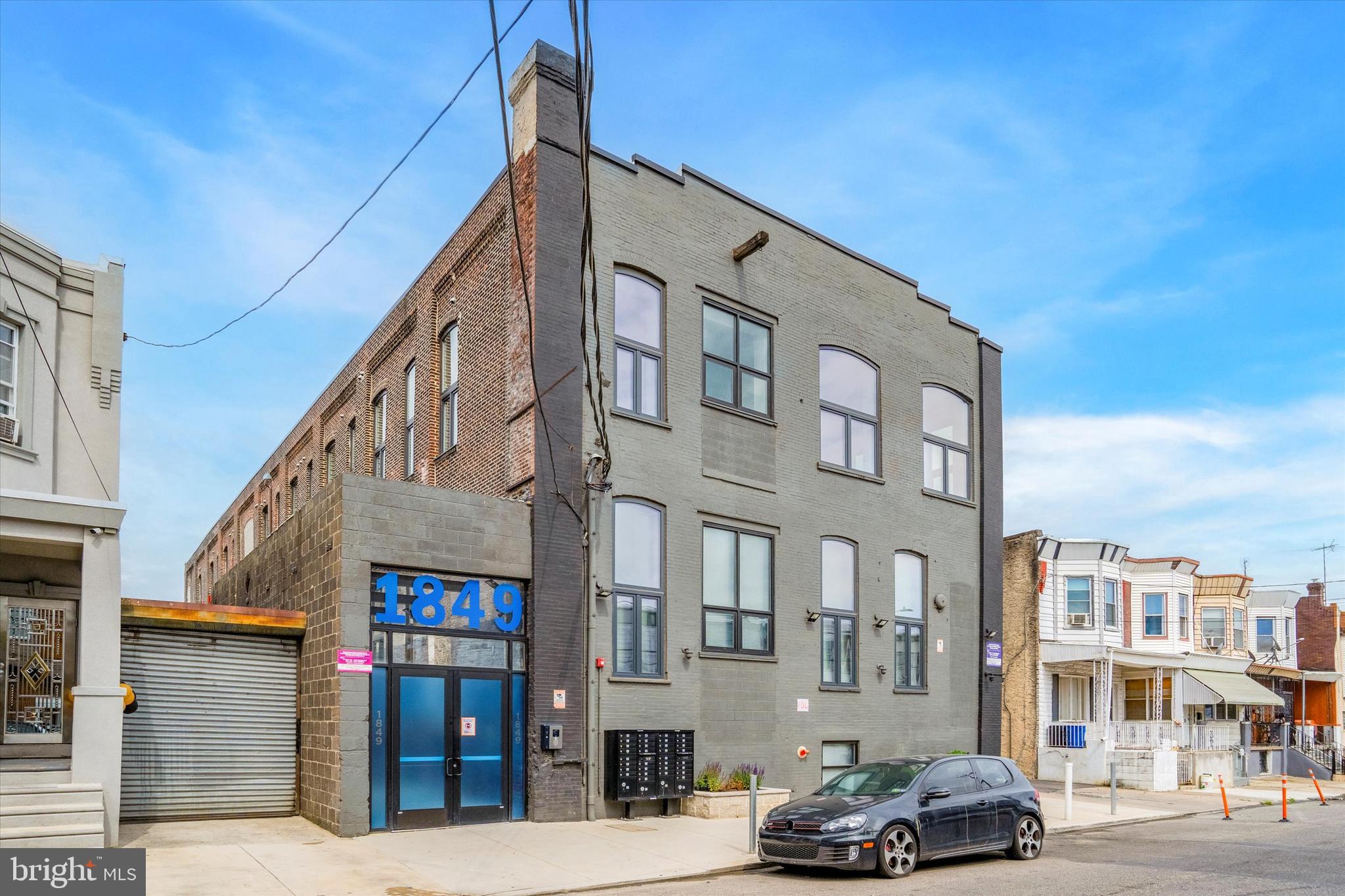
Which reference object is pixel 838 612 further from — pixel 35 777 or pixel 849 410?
pixel 35 777

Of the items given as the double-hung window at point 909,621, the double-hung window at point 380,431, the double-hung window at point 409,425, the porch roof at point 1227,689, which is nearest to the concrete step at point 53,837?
the double-hung window at point 409,425

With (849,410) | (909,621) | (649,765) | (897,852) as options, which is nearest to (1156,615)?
(909,621)

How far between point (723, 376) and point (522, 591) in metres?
5.63

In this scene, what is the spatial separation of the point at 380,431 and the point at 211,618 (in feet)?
37.9

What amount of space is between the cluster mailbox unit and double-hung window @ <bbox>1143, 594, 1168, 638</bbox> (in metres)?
25.1

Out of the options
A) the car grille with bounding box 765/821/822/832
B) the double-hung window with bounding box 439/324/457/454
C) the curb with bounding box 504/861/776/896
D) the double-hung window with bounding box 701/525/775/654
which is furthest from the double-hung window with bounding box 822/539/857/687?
the car grille with bounding box 765/821/822/832

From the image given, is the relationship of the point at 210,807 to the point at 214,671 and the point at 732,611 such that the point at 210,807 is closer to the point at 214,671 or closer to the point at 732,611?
the point at 214,671

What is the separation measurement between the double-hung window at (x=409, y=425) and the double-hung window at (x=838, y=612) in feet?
27.8

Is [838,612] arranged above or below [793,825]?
above

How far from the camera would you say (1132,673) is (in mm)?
34500

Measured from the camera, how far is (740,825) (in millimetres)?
16938

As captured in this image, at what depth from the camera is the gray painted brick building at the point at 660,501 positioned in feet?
51.9

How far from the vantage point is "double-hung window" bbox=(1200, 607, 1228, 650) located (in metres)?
41.5

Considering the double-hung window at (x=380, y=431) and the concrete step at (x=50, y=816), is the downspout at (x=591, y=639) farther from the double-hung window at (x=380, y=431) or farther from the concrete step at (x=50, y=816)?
the double-hung window at (x=380, y=431)
